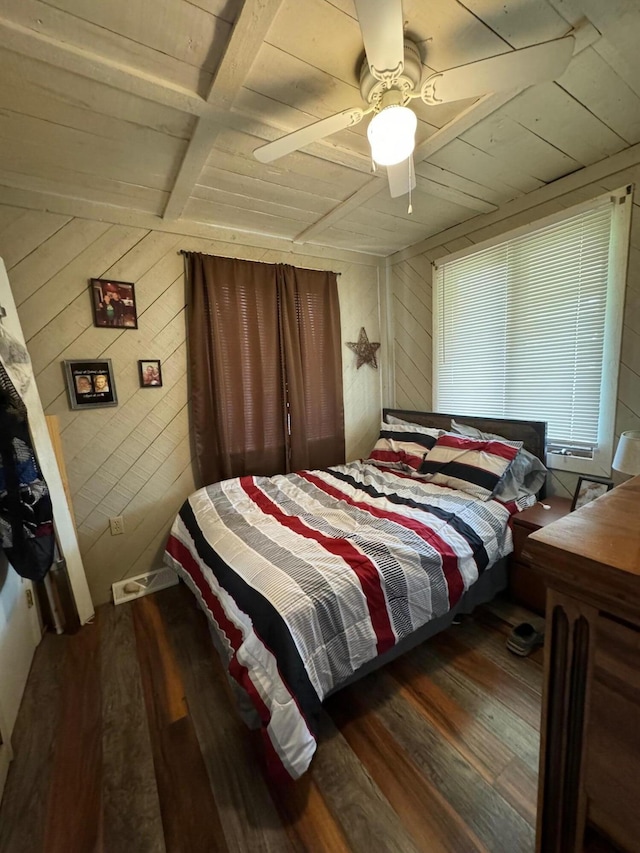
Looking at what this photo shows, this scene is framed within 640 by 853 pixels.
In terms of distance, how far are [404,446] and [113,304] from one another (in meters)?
2.29

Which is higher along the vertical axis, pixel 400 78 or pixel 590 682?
pixel 400 78

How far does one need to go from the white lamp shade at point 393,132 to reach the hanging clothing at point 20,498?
1.84 meters

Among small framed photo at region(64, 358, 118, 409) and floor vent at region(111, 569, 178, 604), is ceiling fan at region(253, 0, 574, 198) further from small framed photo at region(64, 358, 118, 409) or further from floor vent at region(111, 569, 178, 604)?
floor vent at region(111, 569, 178, 604)

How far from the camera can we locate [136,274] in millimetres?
2266

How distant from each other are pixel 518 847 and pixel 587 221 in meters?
2.82

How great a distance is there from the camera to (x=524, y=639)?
1.75 meters

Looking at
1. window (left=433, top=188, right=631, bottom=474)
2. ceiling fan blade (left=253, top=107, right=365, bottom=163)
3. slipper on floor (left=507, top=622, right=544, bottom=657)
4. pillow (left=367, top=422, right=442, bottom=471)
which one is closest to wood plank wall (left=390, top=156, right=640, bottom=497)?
window (left=433, top=188, right=631, bottom=474)

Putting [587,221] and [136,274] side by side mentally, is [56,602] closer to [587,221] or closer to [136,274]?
[136,274]

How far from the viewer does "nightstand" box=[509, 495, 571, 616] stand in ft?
6.28

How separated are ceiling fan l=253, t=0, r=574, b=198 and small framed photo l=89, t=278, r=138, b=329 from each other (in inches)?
54.1

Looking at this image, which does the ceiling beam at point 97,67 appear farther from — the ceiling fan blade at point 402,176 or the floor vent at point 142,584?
the floor vent at point 142,584

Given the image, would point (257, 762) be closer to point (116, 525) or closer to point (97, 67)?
point (116, 525)

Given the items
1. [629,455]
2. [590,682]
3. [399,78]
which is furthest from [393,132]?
[629,455]

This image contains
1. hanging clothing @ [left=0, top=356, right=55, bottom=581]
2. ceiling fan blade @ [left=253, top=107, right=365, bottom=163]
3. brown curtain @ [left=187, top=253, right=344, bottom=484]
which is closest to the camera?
ceiling fan blade @ [left=253, top=107, right=365, bottom=163]
